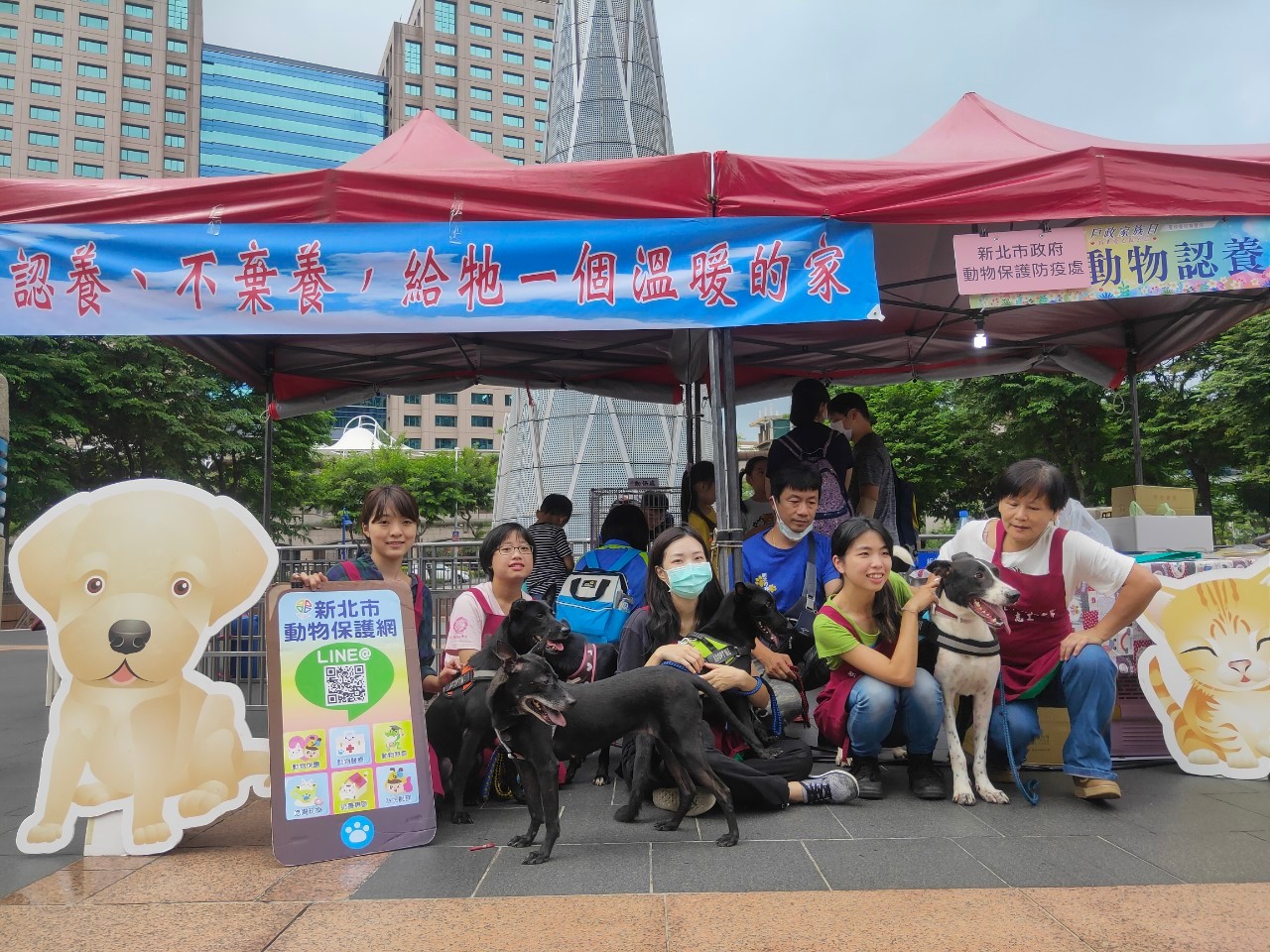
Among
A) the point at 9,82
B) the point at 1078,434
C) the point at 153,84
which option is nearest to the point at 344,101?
the point at 153,84

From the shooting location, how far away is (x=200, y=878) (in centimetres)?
330

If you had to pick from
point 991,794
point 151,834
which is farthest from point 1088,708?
point 151,834

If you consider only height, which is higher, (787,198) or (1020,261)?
(787,198)

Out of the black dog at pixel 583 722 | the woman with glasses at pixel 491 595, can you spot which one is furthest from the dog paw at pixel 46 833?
the black dog at pixel 583 722

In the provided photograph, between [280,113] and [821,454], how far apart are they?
104m

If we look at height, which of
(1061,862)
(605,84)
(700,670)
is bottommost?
(1061,862)

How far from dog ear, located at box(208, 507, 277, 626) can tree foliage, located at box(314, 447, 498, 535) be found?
41857mm

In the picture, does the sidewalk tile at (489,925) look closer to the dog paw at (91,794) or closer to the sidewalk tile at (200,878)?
the sidewalk tile at (200,878)

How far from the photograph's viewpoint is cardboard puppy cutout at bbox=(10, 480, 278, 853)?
3.53m

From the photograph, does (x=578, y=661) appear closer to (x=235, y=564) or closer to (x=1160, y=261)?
(x=235, y=564)

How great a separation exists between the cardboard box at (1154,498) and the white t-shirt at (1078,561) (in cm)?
205

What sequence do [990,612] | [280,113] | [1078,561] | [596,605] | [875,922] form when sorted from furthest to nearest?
1. [280,113]
2. [596,605]
3. [1078,561]
4. [990,612]
5. [875,922]

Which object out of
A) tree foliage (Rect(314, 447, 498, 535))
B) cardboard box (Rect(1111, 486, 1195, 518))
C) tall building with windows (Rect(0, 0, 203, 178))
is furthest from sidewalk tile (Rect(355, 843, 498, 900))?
tall building with windows (Rect(0, 0, 203, 178))

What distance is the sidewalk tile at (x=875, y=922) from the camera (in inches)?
101
